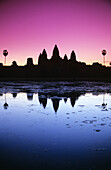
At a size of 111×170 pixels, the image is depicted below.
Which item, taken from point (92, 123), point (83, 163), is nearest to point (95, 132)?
point (92, 123)

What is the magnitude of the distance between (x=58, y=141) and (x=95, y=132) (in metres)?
1.76

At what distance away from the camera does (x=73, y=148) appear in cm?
522

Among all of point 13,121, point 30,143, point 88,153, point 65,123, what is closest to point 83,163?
point 88,153

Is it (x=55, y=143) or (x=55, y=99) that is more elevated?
(x=55, y=99)

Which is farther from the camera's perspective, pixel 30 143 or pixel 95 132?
pixel 95 132

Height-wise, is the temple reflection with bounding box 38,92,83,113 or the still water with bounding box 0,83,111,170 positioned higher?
the temple reflection with bounding box 38,92,83,113

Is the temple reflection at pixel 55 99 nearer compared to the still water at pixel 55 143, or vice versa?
the still water at pixel 55 143

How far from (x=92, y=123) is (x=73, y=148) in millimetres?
3013

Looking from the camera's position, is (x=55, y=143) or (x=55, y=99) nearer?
(x=55, y=143)

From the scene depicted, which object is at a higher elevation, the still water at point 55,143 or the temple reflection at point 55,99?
the temple reflection at point 55,99

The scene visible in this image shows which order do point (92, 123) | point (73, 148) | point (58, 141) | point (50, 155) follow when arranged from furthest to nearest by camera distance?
point (92, 123) → point (58, 141) → point (73, 148) → point (50, 155)

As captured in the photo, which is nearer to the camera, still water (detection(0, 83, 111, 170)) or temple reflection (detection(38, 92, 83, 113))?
still water (detection(0, 83, 111, 170))

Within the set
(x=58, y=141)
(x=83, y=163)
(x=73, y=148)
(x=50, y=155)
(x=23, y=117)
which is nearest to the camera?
(x=83, y=163)

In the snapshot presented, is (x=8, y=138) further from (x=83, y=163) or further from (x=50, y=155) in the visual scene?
(x=83, y=163)
